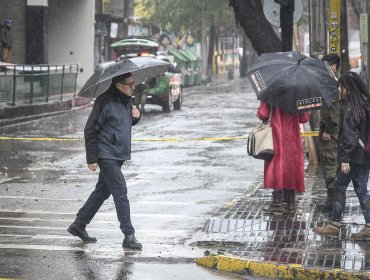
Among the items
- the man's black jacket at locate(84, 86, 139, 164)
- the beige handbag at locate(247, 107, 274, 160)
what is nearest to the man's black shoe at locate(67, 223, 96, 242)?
the man's black jacket at locate(84, 86, 139, 164)

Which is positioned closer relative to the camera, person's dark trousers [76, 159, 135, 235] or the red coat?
person's dark trousers [76, 159, 135, 235]

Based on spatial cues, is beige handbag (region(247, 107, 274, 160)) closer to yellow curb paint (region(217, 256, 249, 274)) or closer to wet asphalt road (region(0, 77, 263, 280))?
wet asphalt road (region(0, 77, 263, 280))

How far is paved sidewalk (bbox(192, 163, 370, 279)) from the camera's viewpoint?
8.75m

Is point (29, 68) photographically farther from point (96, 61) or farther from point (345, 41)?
point (96, 61)


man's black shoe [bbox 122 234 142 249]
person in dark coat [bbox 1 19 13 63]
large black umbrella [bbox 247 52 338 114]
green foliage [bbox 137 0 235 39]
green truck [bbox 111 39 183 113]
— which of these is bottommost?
man's black shoe [bbox 122 234 142 249]

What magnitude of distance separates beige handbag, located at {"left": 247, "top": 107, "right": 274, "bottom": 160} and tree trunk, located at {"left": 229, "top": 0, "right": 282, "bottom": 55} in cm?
262

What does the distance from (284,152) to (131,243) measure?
8.68 ft

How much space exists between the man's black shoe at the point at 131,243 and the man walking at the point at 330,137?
3.01 m

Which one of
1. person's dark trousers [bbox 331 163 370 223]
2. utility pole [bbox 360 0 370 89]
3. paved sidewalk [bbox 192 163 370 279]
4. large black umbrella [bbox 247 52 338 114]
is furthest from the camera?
utility pole [bbox 360 0 370 89]

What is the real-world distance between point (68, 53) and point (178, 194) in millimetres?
31148

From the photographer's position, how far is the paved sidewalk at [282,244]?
875 centimetres

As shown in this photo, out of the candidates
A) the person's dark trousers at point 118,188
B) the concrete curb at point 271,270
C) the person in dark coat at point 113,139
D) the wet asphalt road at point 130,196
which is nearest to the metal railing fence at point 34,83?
the wet asphalt road at point 130,196

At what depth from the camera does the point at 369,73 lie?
28.0m

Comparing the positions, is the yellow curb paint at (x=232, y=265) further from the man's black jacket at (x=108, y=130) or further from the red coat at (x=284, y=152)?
the red coat at (x=284, y=152)
